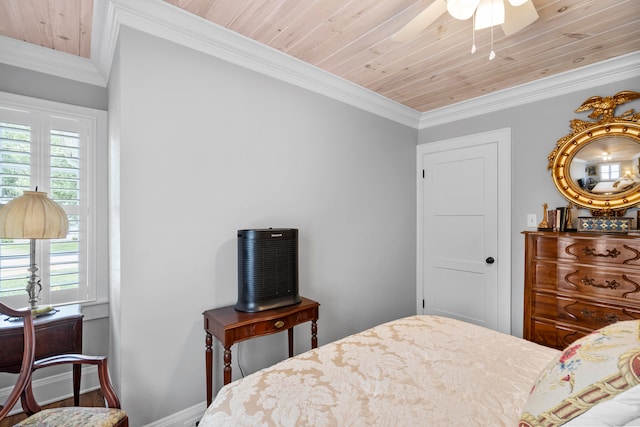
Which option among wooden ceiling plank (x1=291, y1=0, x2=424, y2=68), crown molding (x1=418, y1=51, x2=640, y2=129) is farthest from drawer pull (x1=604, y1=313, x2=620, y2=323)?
wooden ceiling plank (x1=291, y1=0, x2=424, y2=68)

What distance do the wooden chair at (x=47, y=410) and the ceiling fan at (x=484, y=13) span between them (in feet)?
7.37

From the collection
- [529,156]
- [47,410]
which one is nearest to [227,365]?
[47,410]

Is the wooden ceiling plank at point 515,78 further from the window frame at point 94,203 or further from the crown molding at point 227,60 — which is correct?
the window frame at point 94,203

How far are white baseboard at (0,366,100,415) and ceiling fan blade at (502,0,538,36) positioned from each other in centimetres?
353

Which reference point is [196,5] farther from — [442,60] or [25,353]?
[25,353]

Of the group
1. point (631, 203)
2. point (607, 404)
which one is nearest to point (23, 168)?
point (607, 404)

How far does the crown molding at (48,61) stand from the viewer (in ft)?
6.52

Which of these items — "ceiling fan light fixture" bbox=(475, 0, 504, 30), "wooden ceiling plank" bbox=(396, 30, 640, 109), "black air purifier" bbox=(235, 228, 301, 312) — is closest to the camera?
"ceiling fan light fixture" bbox=(475, 0, 504, 30)

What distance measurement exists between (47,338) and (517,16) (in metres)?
3.05

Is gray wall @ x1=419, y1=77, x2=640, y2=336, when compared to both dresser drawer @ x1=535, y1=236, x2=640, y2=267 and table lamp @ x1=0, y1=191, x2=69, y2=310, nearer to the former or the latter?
dresser drawer @ x1=535, y1=236, x2=640, y2=267

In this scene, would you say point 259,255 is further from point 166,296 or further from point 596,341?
point 596,341

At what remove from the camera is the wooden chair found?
126 centimetres

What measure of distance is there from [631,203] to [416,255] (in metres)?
1.84

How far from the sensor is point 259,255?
6.25ft
